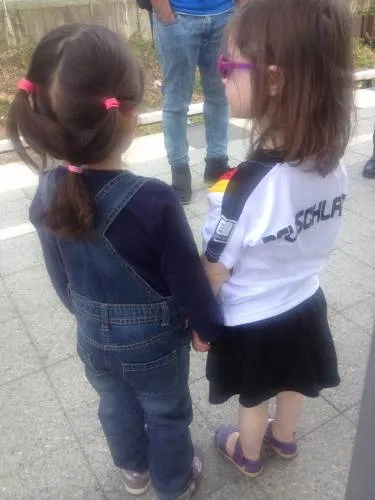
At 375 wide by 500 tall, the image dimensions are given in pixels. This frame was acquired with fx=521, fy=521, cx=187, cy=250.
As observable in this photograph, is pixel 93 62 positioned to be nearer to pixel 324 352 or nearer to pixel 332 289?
pixel 324 352

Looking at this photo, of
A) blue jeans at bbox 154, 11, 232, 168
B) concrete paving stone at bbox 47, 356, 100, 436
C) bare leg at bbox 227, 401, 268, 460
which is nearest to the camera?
bare leg at bbox 227, 401, 268, 460

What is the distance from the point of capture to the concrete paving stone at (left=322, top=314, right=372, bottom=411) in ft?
6.53

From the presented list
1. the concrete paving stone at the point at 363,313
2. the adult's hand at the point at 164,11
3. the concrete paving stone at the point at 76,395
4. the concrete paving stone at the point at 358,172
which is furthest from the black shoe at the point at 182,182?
the concrete paving stone at the point at 76,395

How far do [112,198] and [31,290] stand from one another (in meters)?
1.75

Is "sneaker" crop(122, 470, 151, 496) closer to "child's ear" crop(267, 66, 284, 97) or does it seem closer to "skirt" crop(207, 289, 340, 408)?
"skirt" crop(207, 289, 340, 408)

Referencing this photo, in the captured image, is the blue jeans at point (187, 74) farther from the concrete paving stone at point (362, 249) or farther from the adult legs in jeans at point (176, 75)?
the concrete paving stone at point (362, 249)

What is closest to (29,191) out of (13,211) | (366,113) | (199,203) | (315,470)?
(13,211)

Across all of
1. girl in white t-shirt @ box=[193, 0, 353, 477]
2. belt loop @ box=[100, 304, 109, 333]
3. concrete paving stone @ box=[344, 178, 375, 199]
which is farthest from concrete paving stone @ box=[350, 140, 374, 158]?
belt loop @ box=[100, 304, 109, 333]

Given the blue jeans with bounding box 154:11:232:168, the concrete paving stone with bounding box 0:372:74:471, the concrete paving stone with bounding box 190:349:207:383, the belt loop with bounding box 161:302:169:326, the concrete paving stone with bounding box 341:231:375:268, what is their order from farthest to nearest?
the blue jeans with bounding box 154:11:232:168, the concrete paving stone with bounding box 341:231:375:268, the concrete paving stone with bounding box 190:349:207:383, the concrete paving stone with bounding box 0:372:74:471, the belt loop with bounding box 161:302:169:326

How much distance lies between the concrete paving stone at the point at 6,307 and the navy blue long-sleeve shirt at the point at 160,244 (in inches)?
52.9

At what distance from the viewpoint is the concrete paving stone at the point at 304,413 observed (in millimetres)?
1893

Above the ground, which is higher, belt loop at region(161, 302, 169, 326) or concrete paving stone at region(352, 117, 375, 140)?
belt loop at region(161, 302, 169, 326)

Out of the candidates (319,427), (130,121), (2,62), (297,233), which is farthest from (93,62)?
(2,62)

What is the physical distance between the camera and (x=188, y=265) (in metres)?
1.18
